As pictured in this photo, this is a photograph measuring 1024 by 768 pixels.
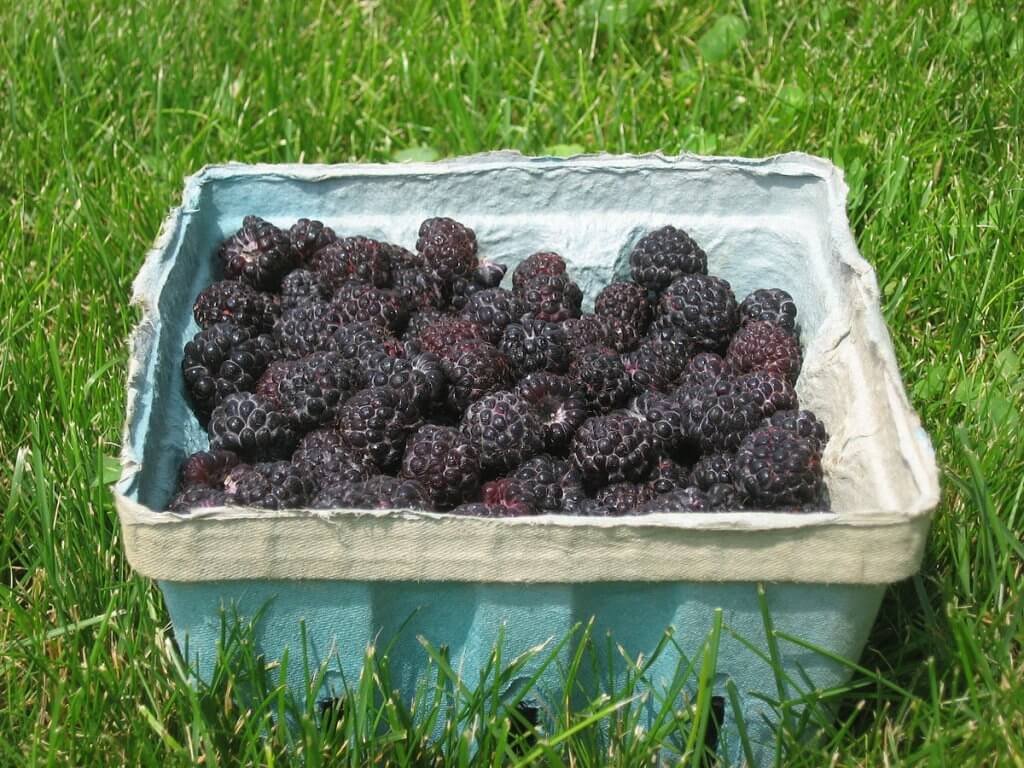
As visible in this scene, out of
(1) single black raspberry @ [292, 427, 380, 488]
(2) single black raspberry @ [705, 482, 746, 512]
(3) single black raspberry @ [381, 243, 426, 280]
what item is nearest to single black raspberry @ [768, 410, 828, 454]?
(2) single black raspberry @ [705, 482, 746, 512]

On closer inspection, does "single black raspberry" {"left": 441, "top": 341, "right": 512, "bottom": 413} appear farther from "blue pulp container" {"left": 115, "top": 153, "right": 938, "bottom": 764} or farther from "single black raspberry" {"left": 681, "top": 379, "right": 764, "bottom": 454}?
"blue pulp container" {"left": 115, "top": 153, "right": 938, "bottom": 764}

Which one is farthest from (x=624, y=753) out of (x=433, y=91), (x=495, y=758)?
(x=433, y=91)

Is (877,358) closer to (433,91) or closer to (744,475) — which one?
(744,475)

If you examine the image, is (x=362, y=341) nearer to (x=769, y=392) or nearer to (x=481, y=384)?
(x=481, y=384)

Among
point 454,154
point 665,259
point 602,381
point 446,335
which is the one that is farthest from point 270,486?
point 454,154

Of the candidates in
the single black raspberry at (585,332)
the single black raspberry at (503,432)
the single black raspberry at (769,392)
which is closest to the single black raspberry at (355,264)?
the single black raspberry at (585,332)

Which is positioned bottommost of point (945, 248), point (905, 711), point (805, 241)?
point (905, 711)
